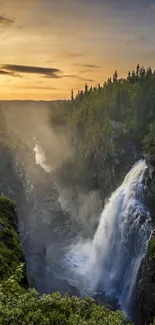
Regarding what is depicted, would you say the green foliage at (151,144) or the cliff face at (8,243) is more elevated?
the green foliage at (151,144)

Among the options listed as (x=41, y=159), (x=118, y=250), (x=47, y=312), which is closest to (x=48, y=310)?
(x=47, y=312)

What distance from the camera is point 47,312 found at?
12.2 metres

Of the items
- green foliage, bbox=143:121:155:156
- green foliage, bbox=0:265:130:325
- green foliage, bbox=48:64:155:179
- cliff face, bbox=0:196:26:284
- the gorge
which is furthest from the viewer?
green foliage, bbox=48:64:155:179

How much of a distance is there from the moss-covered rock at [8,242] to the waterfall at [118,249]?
30289 mm

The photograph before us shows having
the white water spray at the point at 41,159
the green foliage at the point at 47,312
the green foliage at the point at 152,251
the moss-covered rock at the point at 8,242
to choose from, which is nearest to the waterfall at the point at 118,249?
the green foliage at the point at 152,251

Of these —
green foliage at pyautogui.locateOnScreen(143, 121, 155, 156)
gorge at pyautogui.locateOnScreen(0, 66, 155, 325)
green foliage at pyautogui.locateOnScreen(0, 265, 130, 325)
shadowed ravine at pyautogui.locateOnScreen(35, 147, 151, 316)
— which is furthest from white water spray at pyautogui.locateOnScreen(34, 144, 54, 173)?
green foliage at pyautogui.locateOnScreen(0, 265, 130, 325)

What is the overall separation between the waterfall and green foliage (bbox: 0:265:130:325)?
142 feet

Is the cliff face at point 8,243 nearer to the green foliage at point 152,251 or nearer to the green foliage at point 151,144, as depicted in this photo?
Answer: the green foliage at point 152,251

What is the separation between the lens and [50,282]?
190 ft

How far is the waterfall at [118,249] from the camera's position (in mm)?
57750

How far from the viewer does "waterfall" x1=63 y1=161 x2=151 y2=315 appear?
57750 mm

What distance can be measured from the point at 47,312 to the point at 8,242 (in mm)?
14391

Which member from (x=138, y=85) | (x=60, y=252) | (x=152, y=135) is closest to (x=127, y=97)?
(x=138, y=85)

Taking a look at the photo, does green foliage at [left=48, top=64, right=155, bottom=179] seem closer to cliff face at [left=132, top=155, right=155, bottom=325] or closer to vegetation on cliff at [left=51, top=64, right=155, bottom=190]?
vegetation on cliff at [left=51, top=64, right=155, bottom=190]
